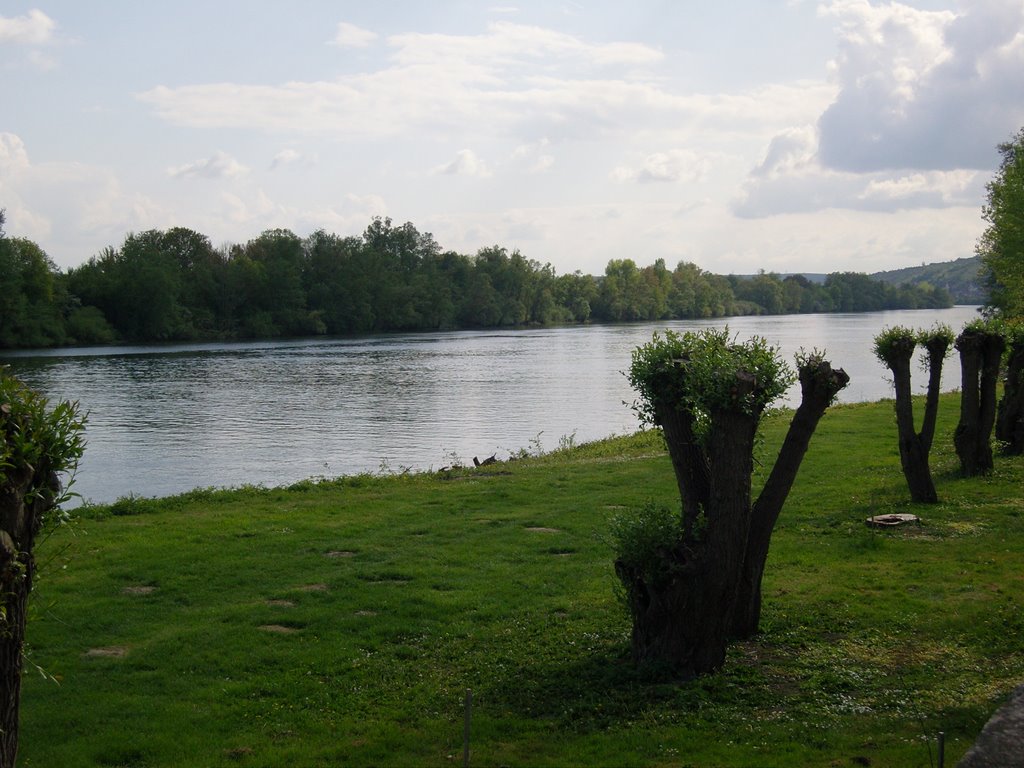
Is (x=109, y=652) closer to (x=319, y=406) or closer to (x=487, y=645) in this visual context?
(x=487, y=645)

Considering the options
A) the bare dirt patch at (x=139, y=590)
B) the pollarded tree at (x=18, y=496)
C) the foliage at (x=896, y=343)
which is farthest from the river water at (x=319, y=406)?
the pollarded tree at (x=18, y=496)

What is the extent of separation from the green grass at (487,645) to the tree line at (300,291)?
8481cm

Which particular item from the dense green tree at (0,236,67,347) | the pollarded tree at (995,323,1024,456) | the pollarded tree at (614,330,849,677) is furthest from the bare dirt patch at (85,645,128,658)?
the dense green tree at (0,236,67,347)

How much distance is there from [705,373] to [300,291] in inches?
4659

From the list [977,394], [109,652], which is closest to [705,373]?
A: [109,652]

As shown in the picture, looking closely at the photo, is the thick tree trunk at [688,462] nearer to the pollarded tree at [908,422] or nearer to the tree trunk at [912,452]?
the pollarded tree at [908,422]

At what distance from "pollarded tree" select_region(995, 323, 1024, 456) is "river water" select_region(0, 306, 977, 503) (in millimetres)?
4714

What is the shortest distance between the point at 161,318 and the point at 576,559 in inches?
3927

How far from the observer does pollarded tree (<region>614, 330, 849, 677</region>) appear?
9492 millimetres

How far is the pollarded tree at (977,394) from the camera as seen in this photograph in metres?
19.5

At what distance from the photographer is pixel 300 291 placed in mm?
123375

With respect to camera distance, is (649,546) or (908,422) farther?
(908,422)

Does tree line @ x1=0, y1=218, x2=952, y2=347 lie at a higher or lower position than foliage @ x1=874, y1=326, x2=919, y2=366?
higher

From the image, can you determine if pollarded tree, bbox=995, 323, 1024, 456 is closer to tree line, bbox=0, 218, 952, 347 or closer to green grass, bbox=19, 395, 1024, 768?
green grass, bbox=19, 395, 1024, 768
